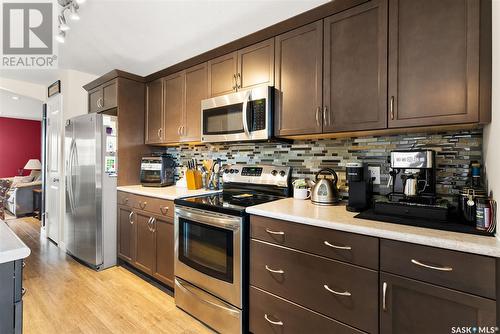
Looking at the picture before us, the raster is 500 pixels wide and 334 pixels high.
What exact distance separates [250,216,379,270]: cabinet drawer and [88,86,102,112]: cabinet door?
106 inches

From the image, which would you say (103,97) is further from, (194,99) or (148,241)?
(148,241)

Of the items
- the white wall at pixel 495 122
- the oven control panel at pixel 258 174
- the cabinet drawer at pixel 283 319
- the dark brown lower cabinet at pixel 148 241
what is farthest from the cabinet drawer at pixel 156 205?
the white wall at pixel 495 122

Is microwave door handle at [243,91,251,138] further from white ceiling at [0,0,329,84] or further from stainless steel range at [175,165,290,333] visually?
white ceiling at [0,0,329,84]

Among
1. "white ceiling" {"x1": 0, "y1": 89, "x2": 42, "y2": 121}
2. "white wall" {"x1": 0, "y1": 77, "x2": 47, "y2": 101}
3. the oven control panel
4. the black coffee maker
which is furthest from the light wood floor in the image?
"white ceiling" {"x1": 0, "y1": 89, "x2": 42, "y2": 121}

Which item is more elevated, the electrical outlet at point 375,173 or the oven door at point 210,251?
the electrical outlet at point 375,173

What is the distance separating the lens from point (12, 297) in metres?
0.82

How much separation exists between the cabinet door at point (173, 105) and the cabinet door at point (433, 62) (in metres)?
2.00

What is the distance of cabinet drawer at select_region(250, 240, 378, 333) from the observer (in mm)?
1188

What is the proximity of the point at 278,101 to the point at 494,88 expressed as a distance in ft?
3.98

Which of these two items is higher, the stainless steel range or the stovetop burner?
the stovetop burner

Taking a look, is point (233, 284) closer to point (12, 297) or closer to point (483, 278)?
point (12, 297)

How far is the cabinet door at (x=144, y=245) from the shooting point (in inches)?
93.0

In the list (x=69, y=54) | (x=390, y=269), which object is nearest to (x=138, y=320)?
(x=390, y=269)

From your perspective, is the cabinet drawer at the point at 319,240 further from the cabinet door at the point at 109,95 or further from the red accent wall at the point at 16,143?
the red accent wall at the point at 16,143
